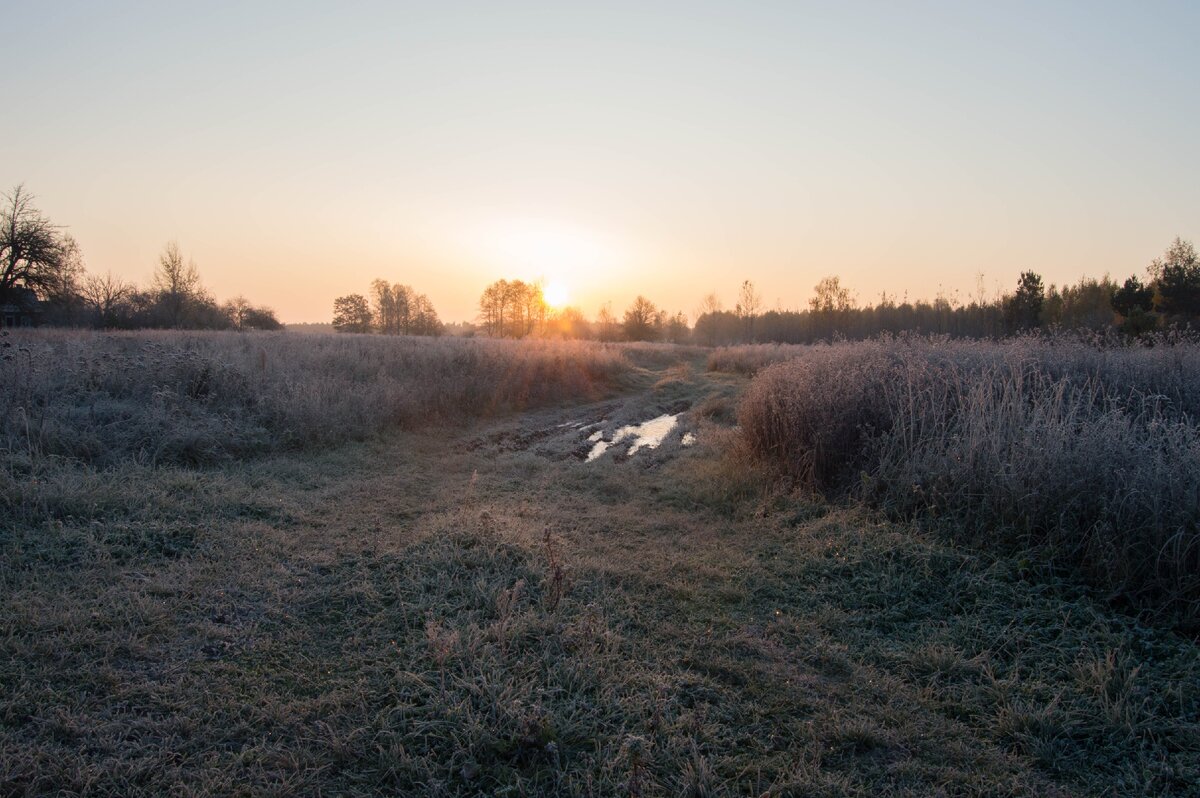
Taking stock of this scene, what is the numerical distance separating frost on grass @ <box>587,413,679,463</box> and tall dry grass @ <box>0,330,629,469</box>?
3607 millimetres

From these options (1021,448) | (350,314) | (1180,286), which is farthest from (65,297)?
(1180,286)

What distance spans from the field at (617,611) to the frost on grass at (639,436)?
2586mm

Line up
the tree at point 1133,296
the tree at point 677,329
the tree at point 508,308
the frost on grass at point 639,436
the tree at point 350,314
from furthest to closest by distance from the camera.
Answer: the tree at point 677,329, the tree at point 508,308, the tree at point 350,314, the tree at point 1133,296, the frost on grass at point 639,436

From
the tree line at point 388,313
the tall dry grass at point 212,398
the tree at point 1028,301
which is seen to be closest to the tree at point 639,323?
the tree line at point 388,313

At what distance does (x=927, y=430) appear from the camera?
6.50 m

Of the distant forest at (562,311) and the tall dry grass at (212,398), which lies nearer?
the tall dry grass at (212,398)

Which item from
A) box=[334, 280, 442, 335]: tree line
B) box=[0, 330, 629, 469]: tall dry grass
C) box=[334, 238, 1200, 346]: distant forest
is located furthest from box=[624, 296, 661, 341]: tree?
box=[0, 330, 629, 469]: tall dry grass

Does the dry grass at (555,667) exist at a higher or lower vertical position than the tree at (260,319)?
lower

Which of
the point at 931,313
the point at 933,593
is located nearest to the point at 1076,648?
the point at 933,593

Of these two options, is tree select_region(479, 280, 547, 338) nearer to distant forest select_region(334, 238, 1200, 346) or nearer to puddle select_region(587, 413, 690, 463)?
distant forest select_region(334, 238, 1200, 346)

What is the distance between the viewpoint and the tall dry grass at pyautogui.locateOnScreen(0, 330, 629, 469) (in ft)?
23.5

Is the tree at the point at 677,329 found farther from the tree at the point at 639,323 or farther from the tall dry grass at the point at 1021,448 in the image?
the tall dry grass at the point at 1021,448

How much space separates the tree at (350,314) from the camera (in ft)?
148

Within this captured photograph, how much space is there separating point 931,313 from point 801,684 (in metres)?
59.1
